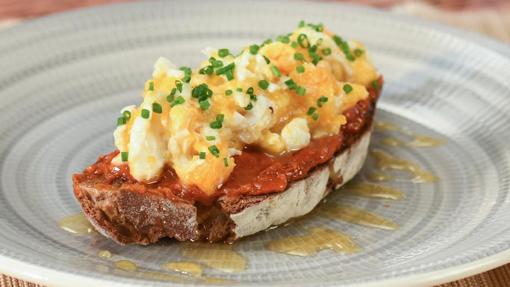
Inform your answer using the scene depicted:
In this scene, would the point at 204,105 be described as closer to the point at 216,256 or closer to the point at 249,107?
the point at 249,107

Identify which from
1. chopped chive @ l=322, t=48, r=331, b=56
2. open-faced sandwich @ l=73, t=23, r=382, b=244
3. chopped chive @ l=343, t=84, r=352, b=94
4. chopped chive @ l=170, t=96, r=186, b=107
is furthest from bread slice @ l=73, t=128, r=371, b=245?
chopped chive @ l=322, t=48, r=331, b=56

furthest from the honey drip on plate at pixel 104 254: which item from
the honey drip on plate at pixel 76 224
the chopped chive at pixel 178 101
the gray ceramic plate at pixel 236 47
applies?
the chopped chive at pixel 178 101

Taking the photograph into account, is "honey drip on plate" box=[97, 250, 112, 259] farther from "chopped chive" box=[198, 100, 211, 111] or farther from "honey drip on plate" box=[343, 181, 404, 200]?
"honey drip on plate" box=[343, 181, 404, 200]

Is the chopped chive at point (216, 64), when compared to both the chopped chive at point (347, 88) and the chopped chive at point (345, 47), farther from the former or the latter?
the chopped chive at point (345, 47)

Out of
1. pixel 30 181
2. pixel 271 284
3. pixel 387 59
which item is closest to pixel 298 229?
pixel 271 284

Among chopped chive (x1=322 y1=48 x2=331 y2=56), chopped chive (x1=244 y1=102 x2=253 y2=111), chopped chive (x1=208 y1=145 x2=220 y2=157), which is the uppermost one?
chopped chive (x1=322 y1=48 x2=331 y2=56)

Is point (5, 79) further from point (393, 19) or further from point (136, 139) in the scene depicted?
point (393, 19)
